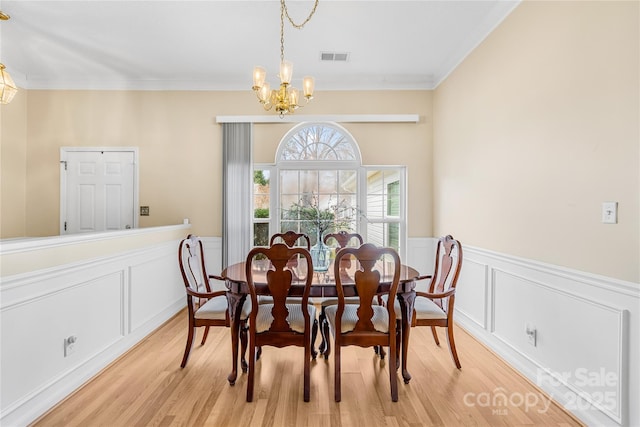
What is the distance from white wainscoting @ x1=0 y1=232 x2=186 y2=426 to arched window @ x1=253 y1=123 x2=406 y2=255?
155 centimetres

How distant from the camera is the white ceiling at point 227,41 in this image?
2.71 metres

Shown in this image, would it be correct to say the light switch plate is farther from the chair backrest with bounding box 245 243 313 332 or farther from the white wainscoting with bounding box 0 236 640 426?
the chair backrest with bounding box 245 243 313 332

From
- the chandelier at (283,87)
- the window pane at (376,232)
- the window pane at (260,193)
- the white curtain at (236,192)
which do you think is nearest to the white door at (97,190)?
the white curtain at (236,192)

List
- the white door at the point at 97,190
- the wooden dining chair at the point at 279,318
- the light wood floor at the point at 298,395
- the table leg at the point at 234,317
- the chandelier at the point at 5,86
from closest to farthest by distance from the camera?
the light wood floor at the point at 298,395 → the wooden dining chair at the point at 279,318 → the table leg at the point at 234,317 → the chandelier at the point at 5,86 → the white door at the point at 97,190

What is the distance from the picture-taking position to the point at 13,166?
395 centimetres

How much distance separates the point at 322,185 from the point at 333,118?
88cm

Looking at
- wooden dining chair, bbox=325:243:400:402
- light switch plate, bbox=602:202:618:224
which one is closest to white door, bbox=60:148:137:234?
wooden dining chair, bbox=325:243:400:402

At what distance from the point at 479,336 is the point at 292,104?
108 inches

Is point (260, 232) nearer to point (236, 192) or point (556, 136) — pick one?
point (236, 192)

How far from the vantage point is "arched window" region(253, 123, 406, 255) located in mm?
4207

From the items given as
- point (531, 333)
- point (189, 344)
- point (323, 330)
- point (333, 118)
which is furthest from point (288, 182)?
point (531, 333)

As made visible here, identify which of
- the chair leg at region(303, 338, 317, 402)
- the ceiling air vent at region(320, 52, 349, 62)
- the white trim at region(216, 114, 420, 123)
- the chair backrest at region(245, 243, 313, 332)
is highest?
the ceiling air vent at region(320, 52, 349, 62)

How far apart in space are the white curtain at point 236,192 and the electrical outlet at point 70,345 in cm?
196

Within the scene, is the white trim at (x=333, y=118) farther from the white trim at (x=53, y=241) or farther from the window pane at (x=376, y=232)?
the white trim at (x=53, y=241)
